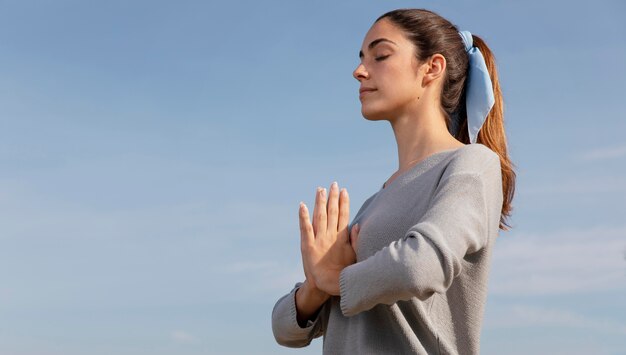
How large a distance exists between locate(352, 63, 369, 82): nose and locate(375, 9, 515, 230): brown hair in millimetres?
246

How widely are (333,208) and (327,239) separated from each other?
5.6 inches

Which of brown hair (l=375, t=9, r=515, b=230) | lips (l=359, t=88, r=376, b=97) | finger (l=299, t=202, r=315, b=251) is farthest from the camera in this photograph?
brown hair (l=375, t=9, r=515, b=230)

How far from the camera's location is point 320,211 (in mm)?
3639

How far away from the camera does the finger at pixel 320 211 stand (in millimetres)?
3610

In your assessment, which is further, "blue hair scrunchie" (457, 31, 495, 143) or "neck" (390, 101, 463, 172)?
"blue hair scrunchie" (457, 31, 495, 143)

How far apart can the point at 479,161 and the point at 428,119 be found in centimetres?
42

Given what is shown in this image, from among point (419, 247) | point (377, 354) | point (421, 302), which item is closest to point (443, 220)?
point (419, 247)

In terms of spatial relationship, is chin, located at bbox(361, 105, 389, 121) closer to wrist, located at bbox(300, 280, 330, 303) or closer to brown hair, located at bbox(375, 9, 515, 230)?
brown hair, located at bbox(375, 9, 515, 230)

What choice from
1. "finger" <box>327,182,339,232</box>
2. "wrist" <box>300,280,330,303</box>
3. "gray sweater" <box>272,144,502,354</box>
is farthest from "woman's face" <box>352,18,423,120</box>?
"wrist" <box>300,280,330,303</box>

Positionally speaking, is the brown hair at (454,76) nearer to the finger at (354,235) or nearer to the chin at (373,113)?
the chin at (373,113)

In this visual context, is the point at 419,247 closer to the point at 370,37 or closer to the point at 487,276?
the point at 487,276

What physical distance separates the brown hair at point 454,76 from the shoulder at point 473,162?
0.41 meters

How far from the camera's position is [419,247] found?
10.00 ft

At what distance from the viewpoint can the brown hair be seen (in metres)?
3.93
